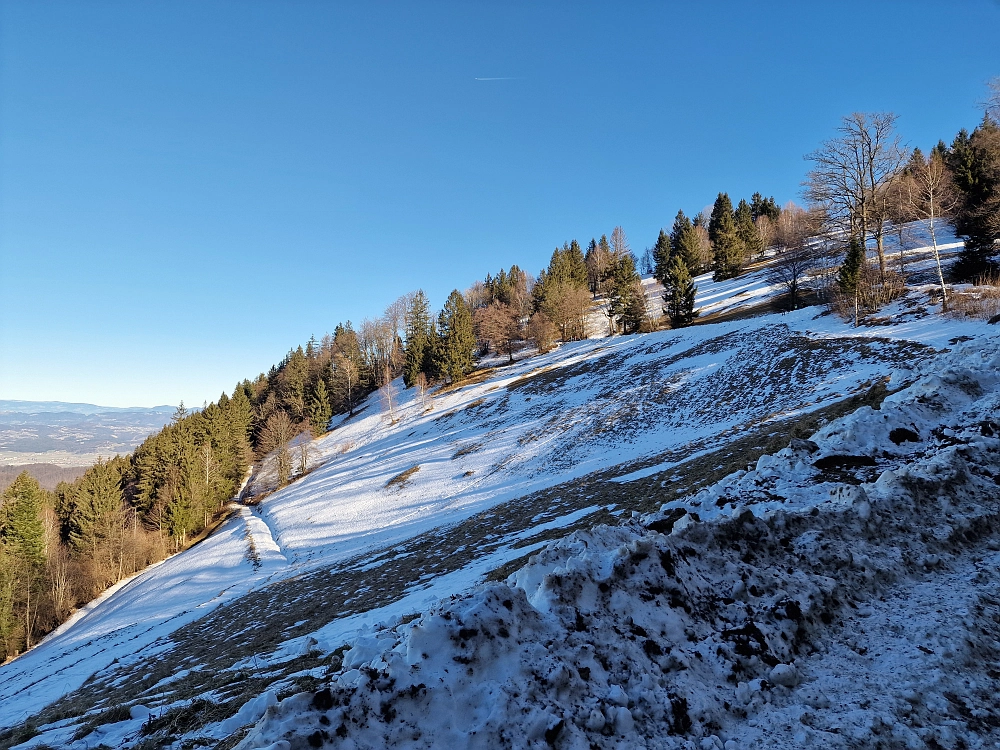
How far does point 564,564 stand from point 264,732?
2781 mm

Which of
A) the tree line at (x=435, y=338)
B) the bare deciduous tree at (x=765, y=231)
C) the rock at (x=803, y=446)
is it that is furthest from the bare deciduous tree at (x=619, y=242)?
the rock at (x=803, y=446)

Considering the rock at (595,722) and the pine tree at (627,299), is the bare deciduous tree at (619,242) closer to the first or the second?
the pine tree at (627,299)

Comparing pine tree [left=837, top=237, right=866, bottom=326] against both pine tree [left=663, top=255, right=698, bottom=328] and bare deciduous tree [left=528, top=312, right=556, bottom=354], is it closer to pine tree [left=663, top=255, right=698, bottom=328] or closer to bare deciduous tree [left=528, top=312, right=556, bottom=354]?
pine tree [left=663, top=255, right=698, bottom=328]

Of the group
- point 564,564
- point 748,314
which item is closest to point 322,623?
point 564,564

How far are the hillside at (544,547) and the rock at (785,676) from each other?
0.22 feet

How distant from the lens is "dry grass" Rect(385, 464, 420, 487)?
3003 centimetres

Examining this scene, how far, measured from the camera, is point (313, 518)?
30719mm

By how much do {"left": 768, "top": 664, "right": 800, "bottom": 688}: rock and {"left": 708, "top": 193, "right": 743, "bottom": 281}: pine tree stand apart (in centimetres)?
7535

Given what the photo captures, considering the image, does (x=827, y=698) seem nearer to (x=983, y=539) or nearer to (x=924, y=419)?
(x=983, y=539)

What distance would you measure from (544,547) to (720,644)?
5.08 metres

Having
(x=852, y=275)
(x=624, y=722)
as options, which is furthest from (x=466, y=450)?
(x=624, y=722)

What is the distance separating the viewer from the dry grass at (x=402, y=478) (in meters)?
30.0

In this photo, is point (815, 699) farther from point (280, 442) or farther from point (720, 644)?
point (280, 442)

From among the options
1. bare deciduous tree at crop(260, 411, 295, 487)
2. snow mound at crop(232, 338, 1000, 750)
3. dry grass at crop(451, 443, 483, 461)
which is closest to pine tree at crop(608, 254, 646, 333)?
dry grass at crop(451, 443, 483, 461)
